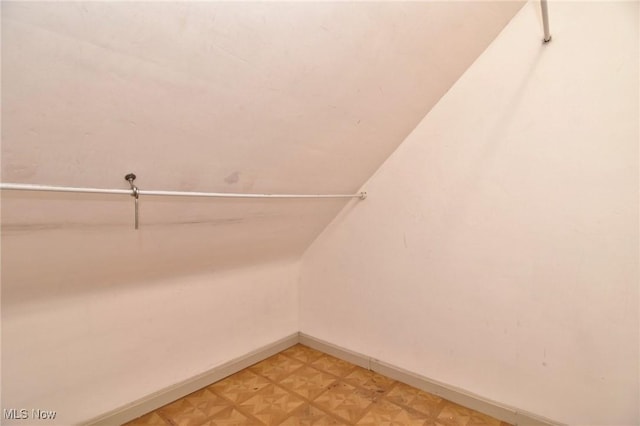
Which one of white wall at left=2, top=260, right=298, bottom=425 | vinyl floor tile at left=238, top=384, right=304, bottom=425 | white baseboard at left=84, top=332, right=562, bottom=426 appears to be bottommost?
vinyl floor tile at left=238, top=384, right=304, bottom=425

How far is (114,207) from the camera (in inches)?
54.9

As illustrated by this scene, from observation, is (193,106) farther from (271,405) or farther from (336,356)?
(336,356)

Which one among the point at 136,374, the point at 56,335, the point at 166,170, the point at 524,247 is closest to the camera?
the point at 166,170

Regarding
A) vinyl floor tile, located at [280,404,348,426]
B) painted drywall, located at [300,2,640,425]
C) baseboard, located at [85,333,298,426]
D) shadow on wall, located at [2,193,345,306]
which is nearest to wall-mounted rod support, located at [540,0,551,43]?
painted drywall, located at [300,2,640,425]

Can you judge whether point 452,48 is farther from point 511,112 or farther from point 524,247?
point 524,247

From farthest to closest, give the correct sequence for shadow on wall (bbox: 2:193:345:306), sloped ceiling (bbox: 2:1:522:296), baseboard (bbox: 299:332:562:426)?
baseboard (bbox: 299:332:562:426) → shadow on wall (bbox: 2:193:345:306) → sloped ceiling (bbox: 2:1:522:296)

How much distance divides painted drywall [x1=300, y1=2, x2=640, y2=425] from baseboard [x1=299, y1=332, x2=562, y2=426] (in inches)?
1.6

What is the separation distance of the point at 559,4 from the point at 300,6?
4.48 ft

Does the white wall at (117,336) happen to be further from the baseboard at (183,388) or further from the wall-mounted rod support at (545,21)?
the wall-mounted rod support at (545,21)

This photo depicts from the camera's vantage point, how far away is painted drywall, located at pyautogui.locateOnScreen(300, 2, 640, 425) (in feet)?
4.96

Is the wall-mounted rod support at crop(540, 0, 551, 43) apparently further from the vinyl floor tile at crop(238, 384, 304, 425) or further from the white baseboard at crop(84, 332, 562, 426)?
the vinyl floor tile at crop(238, 384, 304, 425)

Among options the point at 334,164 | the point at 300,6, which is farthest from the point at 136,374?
the point at 300,6

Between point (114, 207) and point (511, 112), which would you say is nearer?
point (114, 207)

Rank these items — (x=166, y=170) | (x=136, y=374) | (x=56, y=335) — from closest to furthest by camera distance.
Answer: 1. (x=166, y=170)
2. (x=56, y=335)
3. (x=136, y=374)
